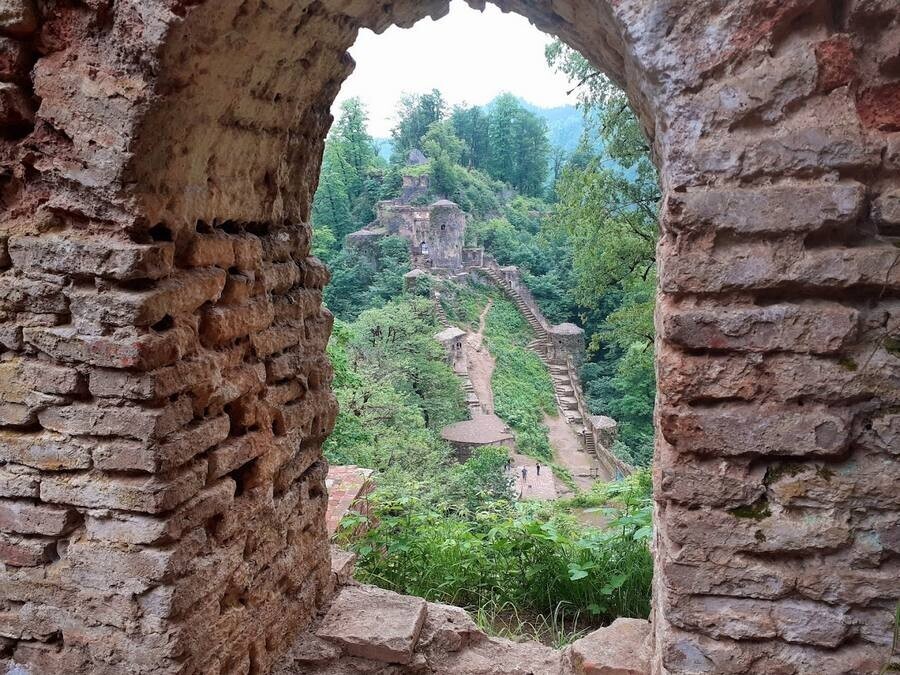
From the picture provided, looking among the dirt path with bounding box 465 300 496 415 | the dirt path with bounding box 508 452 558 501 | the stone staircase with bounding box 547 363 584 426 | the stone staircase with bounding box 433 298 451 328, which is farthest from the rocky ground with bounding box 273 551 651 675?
the stone staircase with bounding box 433 298 451 328

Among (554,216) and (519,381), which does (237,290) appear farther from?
(519,381)

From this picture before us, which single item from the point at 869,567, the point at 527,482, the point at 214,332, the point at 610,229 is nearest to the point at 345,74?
→ the point at 214,332

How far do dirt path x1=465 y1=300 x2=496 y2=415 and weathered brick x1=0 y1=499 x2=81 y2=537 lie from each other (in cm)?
1938

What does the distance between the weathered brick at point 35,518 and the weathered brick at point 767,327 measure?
1.94 m

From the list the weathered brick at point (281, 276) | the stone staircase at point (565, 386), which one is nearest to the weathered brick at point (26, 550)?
the weathered brick at point (281, 276)

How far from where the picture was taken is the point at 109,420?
2.03m

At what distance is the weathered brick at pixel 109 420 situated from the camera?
2020mm

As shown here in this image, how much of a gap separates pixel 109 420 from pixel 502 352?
24722mm

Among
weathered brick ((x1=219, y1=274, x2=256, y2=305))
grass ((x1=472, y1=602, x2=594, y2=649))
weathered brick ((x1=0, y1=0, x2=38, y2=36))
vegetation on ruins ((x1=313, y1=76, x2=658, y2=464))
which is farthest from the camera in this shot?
vegetation on ruins ((x1=313, y1=76, x2=658, y2=464))

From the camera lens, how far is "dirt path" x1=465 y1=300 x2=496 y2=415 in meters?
22.4

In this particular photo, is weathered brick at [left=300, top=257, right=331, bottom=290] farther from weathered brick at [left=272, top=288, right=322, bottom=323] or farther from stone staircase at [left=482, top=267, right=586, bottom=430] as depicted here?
stone staircase at [left=482, top=267, right=586, bottom=430]

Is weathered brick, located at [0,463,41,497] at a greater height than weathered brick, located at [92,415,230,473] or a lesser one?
lesser

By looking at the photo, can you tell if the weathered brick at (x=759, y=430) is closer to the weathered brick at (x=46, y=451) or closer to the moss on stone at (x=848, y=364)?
the moss on stone at (x=848, y=364)

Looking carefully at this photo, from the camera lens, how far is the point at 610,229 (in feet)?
31.5
